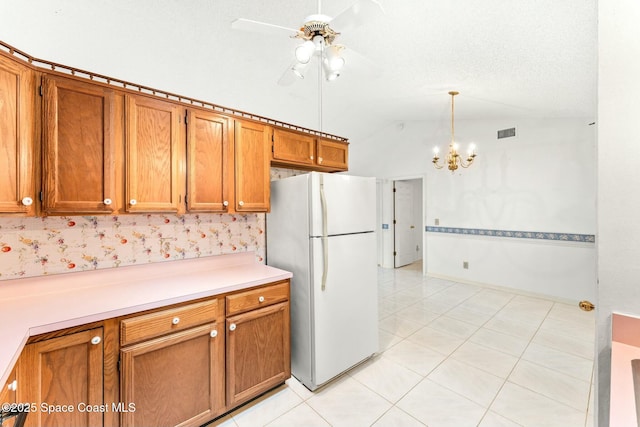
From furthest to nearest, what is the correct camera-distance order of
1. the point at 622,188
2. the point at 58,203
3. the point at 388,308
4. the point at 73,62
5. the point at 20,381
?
the point at 388,308 < the point at 73,62 < the point at 58,203 < the point at 20,381 < the point at 622,188

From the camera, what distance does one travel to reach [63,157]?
1.41 m

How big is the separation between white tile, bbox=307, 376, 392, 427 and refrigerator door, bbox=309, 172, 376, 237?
1205mm

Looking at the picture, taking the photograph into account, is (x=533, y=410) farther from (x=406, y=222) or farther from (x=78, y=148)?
(x=406, y=222)

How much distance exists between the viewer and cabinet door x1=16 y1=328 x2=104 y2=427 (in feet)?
3.67

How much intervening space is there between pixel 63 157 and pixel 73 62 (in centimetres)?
96

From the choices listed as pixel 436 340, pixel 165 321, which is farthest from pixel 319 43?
pixel 436 340

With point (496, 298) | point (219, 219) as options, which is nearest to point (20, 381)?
point (219, 219)

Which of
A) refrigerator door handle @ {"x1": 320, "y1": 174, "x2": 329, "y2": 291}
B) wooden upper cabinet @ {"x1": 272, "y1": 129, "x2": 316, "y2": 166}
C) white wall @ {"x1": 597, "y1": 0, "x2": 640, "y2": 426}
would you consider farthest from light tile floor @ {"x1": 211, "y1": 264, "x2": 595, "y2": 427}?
wooden upper cabinet @ {"x1": 272, "y1": 129, "x2": 316, "y2": 166}

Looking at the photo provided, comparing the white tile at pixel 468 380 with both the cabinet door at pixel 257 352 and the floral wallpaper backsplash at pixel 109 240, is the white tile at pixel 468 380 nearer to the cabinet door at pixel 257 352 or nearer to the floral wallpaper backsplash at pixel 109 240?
the cabinet door at pixel 257 352

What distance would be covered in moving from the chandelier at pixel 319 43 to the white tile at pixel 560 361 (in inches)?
117

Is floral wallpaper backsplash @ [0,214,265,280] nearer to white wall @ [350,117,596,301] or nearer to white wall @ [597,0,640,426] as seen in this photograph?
white wall @ [597,0,640,426]

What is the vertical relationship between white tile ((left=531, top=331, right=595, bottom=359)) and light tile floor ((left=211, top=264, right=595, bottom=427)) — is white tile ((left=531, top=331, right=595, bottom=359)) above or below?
above

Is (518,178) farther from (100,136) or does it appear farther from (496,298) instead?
(100,136)

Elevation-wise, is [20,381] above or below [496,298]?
above
